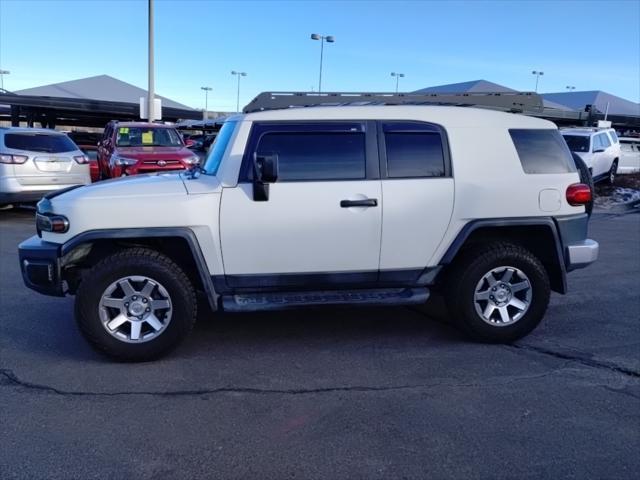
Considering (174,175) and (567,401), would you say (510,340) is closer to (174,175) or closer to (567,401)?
(567,401)

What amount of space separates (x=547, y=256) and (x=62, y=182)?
30.7 ft

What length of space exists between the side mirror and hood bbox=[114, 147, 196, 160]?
8.87 meters

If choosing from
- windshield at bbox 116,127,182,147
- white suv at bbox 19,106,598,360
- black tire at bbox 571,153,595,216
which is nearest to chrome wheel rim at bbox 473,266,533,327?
white suv at bbox 19,106,598,360

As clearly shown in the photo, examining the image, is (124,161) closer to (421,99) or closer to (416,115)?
(421,99)

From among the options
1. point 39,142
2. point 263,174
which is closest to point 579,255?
point 263,174

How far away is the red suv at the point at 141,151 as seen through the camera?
12531 mm

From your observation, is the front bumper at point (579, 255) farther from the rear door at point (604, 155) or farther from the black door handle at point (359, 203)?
the rear door at point (604, 155)

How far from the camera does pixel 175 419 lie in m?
3.60

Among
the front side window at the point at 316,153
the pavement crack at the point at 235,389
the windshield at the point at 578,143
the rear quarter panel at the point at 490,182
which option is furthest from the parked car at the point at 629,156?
the pavement crack at the point at 235,389

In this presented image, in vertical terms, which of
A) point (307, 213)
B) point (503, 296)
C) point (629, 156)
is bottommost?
point (503, 296)

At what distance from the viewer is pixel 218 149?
496 cm

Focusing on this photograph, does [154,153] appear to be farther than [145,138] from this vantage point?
No

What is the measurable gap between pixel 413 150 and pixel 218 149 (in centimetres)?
165

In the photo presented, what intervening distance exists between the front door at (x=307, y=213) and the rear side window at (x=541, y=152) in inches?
51.5
